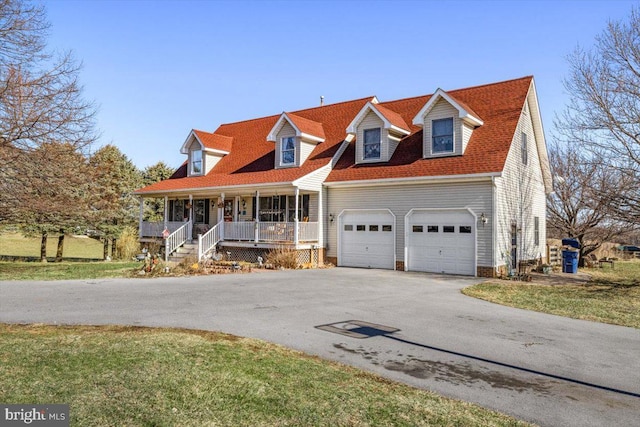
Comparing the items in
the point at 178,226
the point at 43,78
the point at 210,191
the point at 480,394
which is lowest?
the point at 480,394

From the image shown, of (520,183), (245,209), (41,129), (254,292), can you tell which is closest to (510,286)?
(520,183)

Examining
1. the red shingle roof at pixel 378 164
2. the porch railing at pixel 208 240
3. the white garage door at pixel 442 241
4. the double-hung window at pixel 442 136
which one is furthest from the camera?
the porch railing at pixel 208 240

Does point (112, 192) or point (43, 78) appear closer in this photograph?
point (43, 78)

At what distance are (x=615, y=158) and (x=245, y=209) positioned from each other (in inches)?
691

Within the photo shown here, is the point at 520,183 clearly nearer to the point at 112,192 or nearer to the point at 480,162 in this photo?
the point at 480,162

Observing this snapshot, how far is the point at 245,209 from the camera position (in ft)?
82.1

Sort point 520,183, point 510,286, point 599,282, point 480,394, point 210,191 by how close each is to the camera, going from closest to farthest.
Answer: point 480,394 < point 510,286 < point 599,282 < point 520,183 < point 210,191

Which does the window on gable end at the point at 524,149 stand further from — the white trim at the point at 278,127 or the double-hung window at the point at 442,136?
the white trim at the point at 278,127

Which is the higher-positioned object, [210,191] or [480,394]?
[210,191]

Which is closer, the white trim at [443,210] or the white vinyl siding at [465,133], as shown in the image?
the white trim at [443,210]

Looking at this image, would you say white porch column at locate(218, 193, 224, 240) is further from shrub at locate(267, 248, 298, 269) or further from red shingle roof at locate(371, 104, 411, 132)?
red shingle roof at locate(371, 104, 411, 132)

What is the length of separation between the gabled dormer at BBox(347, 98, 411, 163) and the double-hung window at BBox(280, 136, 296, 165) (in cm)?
314

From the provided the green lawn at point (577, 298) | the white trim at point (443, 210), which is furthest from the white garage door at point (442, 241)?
the green lawn at point (577, 298)

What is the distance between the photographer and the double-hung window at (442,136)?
1934 cm
